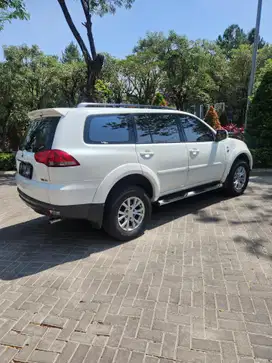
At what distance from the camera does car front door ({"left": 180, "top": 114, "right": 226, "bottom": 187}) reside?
4961mm

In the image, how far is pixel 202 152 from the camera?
511 cm

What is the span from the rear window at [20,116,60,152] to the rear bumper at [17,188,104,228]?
2.31 feet

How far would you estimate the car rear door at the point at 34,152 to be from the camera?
11.7ft

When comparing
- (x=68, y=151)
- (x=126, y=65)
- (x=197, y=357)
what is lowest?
(x=197, y=357)

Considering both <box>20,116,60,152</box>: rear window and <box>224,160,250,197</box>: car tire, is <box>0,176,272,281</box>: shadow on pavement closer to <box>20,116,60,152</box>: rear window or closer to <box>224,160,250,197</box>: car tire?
<box>224,160,250,197</box>: car tire

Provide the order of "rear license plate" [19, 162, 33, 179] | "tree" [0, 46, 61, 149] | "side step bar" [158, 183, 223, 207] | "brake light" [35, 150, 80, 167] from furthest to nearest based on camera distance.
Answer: "tree" [0, 46, 61, 149] → "side step bar" [158, 183, 223, 207] → "rear license plate" [19, 162, 33, 179] → "brake light" [35, 150, 80, 167]

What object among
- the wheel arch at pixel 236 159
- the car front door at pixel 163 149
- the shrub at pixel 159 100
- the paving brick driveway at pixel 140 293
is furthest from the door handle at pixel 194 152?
the shrub at pixel 159 100

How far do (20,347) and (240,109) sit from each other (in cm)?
3064

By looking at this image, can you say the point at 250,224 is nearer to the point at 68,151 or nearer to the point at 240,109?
the point at 68,151

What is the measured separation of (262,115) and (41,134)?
7.93 meters

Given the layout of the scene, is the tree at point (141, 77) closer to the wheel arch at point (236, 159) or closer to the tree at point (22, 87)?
the tree at point (22, 87)

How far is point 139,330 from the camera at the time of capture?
7.91 feet

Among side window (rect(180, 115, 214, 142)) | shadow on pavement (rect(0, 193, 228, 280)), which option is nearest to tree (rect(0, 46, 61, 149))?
shadow on pavement (rect(0, 193, 228, 280))

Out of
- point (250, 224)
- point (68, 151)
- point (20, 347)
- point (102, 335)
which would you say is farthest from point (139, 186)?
point (20, 347)
